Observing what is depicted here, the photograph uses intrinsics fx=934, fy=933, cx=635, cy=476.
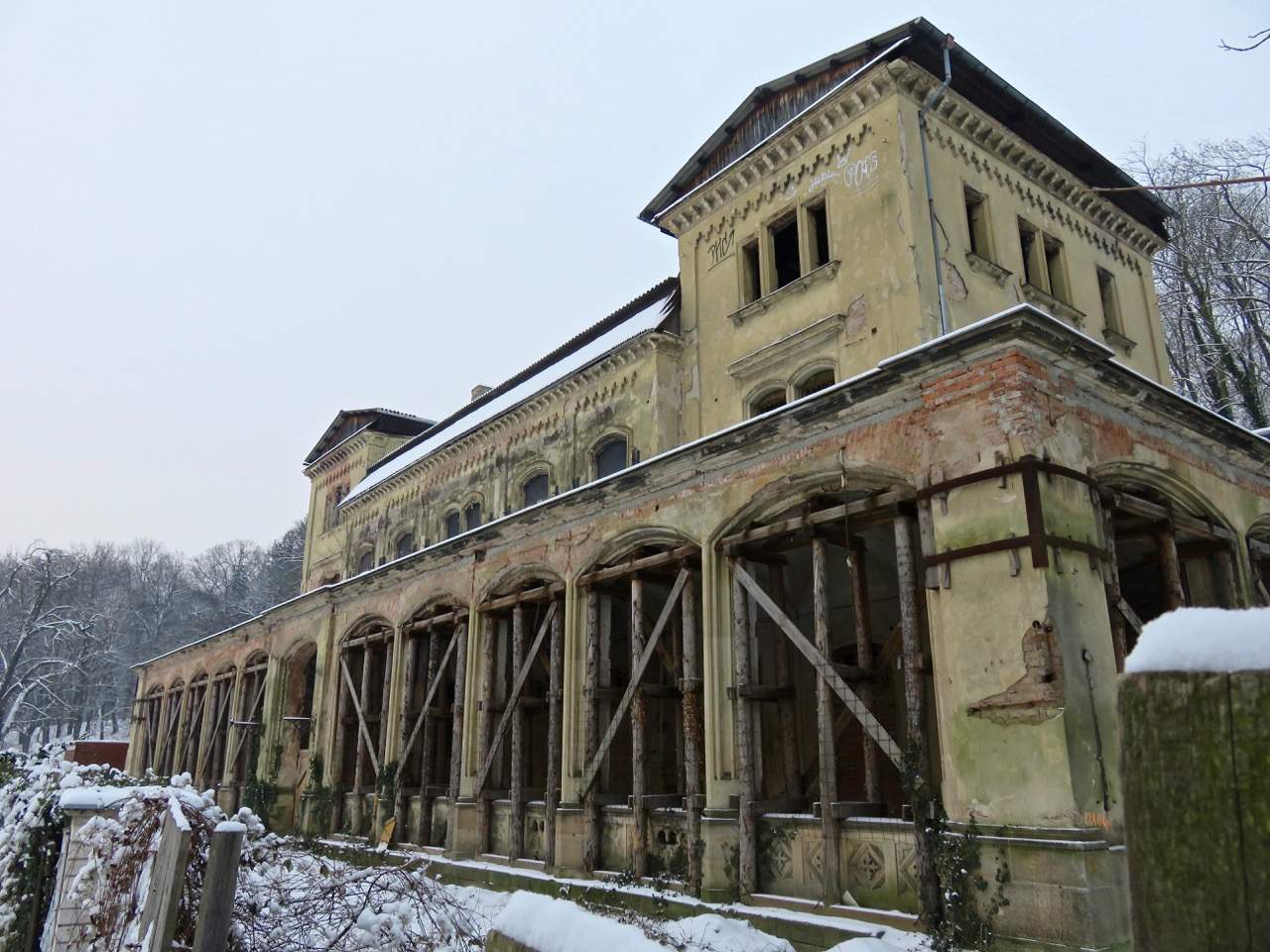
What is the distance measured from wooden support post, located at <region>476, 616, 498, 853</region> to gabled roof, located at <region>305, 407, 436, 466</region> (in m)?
19.1

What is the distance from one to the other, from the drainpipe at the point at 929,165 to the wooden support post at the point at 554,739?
7760mm

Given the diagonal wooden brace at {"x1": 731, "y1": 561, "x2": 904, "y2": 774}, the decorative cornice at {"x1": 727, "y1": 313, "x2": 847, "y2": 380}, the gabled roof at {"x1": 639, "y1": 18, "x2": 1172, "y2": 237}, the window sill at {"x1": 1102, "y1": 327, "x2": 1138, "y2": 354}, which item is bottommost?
the diagonal wooden brace at {"x1": 731, "y1": 561, "x2": 904, "y2": 774}

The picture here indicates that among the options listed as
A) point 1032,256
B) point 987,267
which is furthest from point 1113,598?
point 1032,256

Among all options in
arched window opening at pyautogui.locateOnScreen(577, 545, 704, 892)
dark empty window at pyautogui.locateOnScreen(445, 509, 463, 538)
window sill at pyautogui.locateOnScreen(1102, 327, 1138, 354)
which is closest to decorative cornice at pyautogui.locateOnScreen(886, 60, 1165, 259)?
window sill at pyautogui.locateOnScreen(1102, 327, 1138, 354)

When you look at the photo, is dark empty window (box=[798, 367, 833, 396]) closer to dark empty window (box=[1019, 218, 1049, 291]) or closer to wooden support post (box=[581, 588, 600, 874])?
dark empty window (box=[1019, 218, 1049, 291])

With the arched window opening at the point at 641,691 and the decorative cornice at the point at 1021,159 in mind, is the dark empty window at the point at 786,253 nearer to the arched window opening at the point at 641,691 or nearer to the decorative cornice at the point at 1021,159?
the decorative cornice at the point at 1021,159

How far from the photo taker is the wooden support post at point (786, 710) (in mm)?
11055

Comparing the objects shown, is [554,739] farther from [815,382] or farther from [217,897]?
[217,897]

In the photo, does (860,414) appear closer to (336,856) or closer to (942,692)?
(942,692)

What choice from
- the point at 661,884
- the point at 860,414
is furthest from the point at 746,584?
the point at 661,884

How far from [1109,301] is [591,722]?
13.8m

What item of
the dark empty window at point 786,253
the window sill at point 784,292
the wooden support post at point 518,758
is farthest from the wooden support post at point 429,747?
the dark empty window at point 786,253

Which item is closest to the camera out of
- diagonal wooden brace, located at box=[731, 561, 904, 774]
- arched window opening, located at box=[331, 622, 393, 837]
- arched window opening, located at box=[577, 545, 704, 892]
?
diagonal wooden brace, located at box=[731, 561, 904, 774]

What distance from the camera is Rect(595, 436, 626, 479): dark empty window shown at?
20.2 metres
